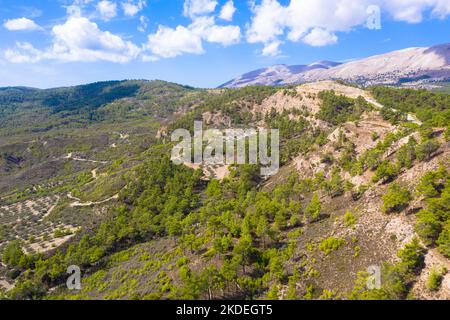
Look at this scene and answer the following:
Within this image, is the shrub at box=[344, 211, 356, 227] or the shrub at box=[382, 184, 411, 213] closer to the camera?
the shrub at box=[382, 184, 411, 213]

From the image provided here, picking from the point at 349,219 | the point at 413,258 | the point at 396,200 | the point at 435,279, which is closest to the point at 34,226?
the point at 349,219

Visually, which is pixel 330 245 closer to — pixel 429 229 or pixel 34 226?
pixel 429 229

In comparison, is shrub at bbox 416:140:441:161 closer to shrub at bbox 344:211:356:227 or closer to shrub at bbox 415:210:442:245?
shrub at bbox 344:211:356:227

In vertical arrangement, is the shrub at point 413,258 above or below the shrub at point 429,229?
below

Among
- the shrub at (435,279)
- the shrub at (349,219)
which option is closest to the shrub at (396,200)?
the shrub at (349,219)

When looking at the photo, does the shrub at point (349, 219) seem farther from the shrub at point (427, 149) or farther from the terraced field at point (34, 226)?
the terraced field at point (34, 226)

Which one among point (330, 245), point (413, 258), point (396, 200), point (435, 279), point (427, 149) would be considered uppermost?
point (427, 149)

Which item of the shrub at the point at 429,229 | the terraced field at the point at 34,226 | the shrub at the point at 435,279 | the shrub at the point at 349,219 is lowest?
the terraced field at the point at 34,226

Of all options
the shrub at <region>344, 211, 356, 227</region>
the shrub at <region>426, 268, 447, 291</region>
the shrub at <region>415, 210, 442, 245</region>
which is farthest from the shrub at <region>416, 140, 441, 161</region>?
the shrub at <region>426, 268, 447, 291</region>

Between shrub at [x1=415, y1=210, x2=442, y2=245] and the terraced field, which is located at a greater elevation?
shrub at [x1=415, y1=210, x2=442, y2=245]

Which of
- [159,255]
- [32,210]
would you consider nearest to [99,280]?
[159,255]

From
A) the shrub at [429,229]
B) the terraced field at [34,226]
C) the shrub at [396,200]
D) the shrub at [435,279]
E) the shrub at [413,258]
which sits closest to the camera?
the shrub at [435,279]
